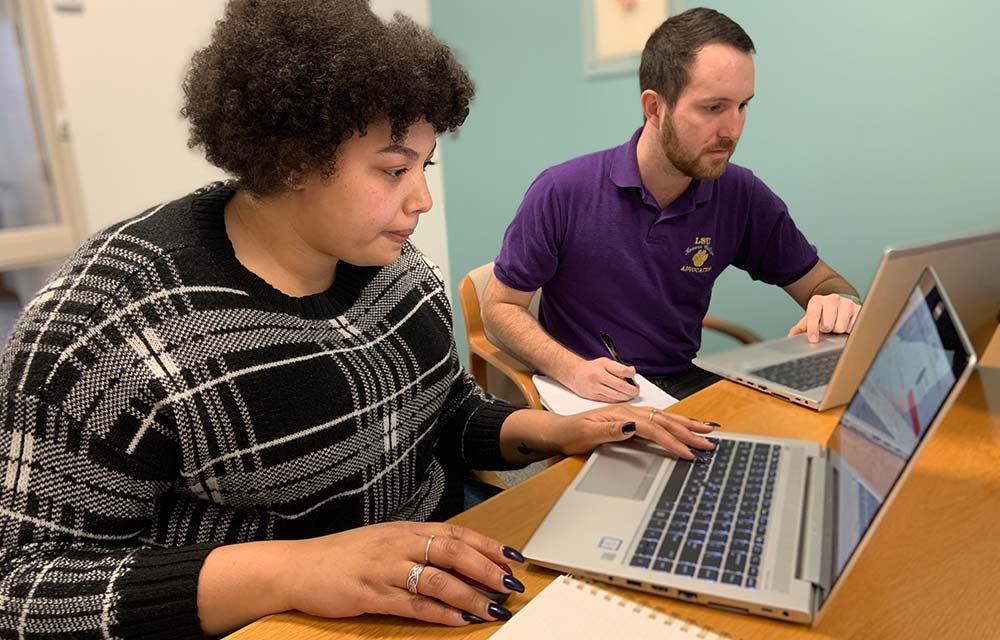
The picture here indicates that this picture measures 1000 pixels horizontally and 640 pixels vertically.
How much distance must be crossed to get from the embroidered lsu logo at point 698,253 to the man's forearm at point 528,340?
389 millimetres

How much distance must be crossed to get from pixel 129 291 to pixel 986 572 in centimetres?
89

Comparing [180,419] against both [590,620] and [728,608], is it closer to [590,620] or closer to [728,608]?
[590,620]

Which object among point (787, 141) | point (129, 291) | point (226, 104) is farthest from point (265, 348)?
point (787, 141)

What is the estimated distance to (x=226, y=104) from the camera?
777 mm

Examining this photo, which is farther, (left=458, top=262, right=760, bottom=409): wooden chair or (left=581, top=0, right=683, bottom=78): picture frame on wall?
(left=581, top=0, right=683, bottom=78): picture frame on wall

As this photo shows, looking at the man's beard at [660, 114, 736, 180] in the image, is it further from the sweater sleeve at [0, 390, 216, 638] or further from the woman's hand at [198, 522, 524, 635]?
the sweater sleeve at [0, 390, 216, 638]

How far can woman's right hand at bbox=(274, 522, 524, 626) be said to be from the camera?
24.0 inches

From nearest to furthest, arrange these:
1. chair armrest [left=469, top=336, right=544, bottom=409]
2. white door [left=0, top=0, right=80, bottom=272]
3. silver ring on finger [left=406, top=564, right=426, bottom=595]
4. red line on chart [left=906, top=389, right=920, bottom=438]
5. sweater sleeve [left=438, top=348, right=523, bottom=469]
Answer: red line on chart [left=906, top=389, right=920, bottom=438]
silver ring on finger [left=406, top=564, right=426, bottom=595]
sweater sleeve [left=438, top=348, right=523, bottom=469]
chair armrest [left=469, top=336, right=544, bottom=409]
white door [left=0, top=0, right=80, bottom=272]

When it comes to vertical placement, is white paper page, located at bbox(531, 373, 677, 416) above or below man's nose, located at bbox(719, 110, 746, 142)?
below

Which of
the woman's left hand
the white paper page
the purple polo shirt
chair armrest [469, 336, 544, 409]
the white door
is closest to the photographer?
the woman's left hand

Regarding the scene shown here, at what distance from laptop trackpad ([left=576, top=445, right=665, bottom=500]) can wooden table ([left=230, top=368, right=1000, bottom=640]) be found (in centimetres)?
4

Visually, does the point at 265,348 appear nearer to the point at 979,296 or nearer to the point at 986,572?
the point at 986,572

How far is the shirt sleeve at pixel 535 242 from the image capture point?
5.43ft

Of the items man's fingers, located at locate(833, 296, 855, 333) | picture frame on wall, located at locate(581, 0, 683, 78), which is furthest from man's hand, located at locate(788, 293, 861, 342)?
picture frame on wall, located at locate(581, 0, 683, 78)
